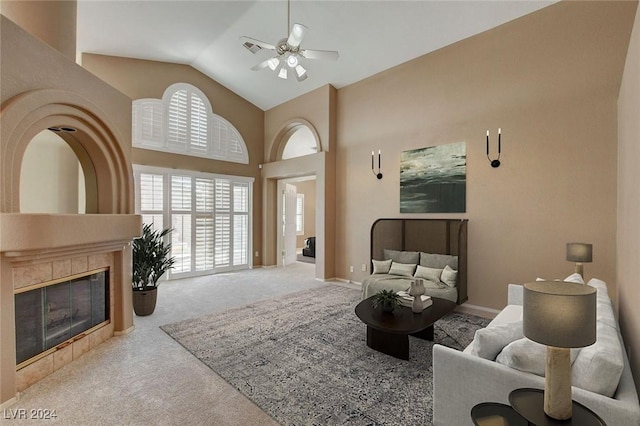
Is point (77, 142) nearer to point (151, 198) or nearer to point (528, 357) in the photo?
point (151, 198)

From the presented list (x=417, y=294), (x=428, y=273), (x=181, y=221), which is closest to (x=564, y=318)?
(x=417, y=294)

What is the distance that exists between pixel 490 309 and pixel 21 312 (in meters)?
5.35

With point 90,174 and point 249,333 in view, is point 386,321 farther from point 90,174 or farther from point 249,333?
point 90,174

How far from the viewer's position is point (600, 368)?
1428mm

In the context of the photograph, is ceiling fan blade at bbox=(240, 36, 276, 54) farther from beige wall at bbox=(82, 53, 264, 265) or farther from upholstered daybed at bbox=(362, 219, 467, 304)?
beige wall at bbox=(82, 53, 264, 265)

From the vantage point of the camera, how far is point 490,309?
4309 millimetres

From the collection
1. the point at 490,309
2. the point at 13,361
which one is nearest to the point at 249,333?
the point at 13,361

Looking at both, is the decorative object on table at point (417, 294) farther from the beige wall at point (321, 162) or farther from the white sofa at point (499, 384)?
the beige wall at point (321, 162)

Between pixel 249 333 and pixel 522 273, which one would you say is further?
pixel 522 273

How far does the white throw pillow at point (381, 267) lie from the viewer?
16.3ft

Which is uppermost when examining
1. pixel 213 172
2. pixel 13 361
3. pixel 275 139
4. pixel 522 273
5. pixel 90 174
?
pixel 275 139

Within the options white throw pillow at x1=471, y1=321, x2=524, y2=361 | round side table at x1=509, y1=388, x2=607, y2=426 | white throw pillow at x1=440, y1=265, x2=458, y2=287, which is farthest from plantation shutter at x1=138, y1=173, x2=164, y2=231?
round side table at x1=509, y1=388, x2=607, y2=426

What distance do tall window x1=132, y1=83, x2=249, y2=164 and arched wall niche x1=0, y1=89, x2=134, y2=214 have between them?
2.72 m

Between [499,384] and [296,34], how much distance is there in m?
3.69
